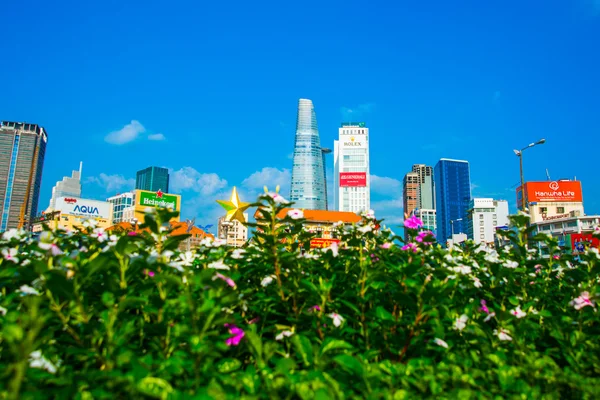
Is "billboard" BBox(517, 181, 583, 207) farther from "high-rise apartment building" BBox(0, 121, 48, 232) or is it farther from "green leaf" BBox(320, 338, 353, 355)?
"high-rise apartment building" BBox(0, 121, 48, 232)

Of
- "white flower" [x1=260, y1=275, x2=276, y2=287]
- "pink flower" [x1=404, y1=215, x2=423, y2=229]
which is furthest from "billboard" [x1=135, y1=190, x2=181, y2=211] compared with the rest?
"white flower" [x1=260, y1=275, x2=276, y2=287]

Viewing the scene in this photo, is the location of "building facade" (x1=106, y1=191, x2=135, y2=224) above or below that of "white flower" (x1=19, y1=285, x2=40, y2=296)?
above

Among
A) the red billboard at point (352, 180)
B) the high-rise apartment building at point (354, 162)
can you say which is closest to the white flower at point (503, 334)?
the red billboard at point (352, 180)

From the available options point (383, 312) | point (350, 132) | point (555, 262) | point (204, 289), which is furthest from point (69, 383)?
point (350, 132)

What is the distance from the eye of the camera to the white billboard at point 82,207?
3105 inches

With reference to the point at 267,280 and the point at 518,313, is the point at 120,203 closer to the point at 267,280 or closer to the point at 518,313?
the point at 267,280

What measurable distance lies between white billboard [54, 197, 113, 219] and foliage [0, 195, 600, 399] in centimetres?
8619

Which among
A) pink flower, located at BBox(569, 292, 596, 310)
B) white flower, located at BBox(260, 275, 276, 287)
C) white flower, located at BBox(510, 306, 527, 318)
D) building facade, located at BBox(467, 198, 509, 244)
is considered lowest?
white flower, located at BBox(510, 306, 527, 318)

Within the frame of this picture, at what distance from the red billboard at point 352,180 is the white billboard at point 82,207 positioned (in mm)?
67050

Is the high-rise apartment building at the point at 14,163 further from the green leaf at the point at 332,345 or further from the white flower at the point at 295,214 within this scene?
the green leaf at the point at 332,345

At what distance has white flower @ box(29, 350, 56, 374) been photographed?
1974 millimetres

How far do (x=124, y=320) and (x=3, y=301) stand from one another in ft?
2.69

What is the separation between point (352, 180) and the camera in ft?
410

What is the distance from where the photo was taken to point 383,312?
2.89 m
